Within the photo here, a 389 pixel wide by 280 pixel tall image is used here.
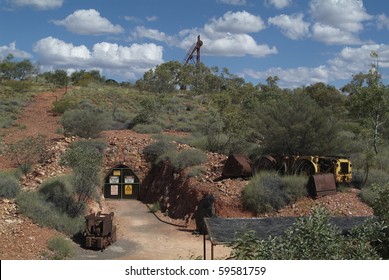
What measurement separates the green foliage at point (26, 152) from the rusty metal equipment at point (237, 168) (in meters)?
8.23

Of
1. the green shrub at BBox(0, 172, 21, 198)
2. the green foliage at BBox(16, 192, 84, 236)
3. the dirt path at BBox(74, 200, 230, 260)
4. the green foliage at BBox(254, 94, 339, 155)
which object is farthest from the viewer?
the green foliage at BBox(254, 94, 339, 155)

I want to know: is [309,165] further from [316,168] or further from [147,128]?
[147,128]

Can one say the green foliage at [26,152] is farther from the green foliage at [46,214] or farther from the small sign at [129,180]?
the green foliage at [46,214]

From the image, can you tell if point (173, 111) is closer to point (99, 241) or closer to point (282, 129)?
point (282, 129)

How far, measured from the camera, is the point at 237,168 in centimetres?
1959

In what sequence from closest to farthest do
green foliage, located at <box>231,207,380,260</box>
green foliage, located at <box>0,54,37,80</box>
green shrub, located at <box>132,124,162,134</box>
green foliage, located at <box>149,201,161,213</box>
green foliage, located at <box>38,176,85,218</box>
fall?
green foliage, located at <box>231,207,380,260</box> < green foliage, located at <box>38,176,85,218</box> < green foliage, located at <box>149,201,161,213</box> < green shrub, located at <box>132,124,162,134</box> < green foliage, located at <box>0,54,37,80</box>

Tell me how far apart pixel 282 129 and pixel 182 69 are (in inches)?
1622

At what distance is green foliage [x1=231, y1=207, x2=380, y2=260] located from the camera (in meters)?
6.38

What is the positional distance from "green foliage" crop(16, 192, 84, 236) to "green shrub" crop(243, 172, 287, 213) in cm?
588

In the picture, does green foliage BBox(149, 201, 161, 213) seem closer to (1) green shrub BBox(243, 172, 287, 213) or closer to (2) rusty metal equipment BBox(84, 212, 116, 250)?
(1) green shrub BBox(243, 172, 287, 213)

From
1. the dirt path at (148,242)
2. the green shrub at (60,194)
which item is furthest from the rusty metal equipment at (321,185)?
the green shrub at (60,194)

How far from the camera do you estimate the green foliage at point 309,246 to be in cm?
638

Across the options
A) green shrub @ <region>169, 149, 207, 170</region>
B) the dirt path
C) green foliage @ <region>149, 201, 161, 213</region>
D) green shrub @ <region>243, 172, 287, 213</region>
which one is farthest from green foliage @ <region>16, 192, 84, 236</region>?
green shrub @ <region>169, 149, 207, 170</region>
